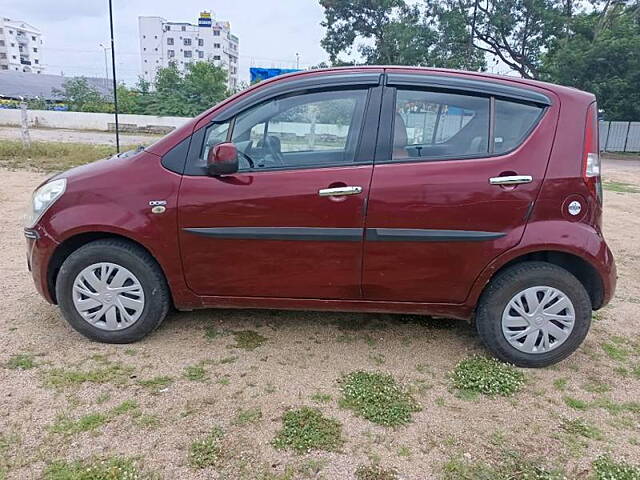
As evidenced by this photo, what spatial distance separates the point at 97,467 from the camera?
80.2 inches

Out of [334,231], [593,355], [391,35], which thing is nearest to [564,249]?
[593,355]

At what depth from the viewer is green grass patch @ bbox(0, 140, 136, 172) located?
11211 mm

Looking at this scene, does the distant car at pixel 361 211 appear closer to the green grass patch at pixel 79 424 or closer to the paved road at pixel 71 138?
the green grass patch at pixel 79 424

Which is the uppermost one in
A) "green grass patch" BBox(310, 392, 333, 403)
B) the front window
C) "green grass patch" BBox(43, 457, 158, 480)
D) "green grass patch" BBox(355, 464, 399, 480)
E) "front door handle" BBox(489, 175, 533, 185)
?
the front window

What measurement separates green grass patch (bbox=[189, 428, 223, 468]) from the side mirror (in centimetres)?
145

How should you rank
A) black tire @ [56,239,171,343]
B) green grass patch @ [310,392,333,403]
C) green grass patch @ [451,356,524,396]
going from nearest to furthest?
green grass patch @ [310,392,333,403]
green grass patch @ [451,356,524,396]
black tire @ [56,239,171,343]

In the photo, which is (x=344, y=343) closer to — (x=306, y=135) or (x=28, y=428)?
(x=306, y=135)

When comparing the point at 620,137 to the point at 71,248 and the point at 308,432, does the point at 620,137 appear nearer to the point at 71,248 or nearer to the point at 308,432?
the point at 308,432

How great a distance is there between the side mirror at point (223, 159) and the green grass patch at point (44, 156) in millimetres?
9120

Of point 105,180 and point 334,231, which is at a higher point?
point 105,180

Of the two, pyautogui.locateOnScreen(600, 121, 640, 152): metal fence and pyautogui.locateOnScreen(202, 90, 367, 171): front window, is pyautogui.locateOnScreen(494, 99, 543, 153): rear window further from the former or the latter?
pyautogui.locateOnScreen(600, 121, 640, 152): metal fence

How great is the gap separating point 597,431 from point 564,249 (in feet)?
3.29

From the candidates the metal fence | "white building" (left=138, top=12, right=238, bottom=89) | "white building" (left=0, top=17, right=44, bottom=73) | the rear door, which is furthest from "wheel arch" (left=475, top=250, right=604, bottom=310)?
"white building" (left=0, top=17, right=44, bottom=73)

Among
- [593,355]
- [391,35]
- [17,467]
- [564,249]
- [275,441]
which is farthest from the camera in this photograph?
[391,35]
